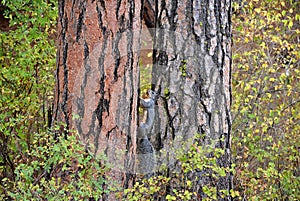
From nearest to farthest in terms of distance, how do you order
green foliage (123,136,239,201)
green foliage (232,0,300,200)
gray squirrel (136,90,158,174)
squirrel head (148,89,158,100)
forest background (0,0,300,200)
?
forest background (0,0,300,200)
green foliage (123,136,239,201)
gray squirrel (136,90,158,174)
squirrel head (148,89,158,100)
green foliage (232,0,300,200)

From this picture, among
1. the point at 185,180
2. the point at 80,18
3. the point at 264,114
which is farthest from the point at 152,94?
the point at 264,114

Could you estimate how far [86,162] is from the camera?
2707 mm

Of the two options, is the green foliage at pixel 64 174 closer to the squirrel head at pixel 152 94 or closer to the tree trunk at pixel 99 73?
the tree trunk at pixel 99 73

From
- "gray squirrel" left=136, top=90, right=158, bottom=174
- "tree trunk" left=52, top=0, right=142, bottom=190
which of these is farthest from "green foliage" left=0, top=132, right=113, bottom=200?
"gray squirrel" left=136, top=90, right=158, bottom=174

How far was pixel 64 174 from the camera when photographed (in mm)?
2779

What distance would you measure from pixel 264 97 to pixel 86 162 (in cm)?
299

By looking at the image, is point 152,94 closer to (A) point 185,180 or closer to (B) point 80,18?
(A) point 185,180

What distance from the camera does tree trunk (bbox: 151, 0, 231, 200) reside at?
345 cm

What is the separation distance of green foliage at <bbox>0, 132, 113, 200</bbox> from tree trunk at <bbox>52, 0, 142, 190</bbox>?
4.6 inches

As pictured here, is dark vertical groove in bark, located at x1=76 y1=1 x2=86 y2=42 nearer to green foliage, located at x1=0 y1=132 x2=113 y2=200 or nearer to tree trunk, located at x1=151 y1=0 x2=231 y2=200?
green foliage, located at x1=0 y1=132 x2=113 y2=200

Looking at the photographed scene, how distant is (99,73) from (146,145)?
0.73m

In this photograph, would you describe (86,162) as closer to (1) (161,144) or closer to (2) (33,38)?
(1) (161,144)

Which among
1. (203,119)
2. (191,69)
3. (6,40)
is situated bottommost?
(203,119)

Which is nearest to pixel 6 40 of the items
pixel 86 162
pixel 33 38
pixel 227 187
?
pixel 33 38
